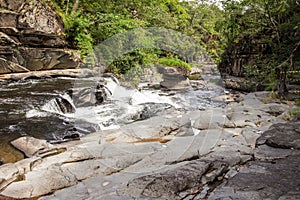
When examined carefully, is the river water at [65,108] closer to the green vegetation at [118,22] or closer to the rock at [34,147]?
the rock at [34,147]

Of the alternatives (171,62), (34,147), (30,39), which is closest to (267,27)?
(171,62)

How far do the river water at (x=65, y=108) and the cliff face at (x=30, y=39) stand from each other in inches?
44.2

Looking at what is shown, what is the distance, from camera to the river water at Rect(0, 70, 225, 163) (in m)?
5.27

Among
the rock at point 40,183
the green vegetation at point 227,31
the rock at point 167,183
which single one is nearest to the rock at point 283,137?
the green vegetation at point 227,31

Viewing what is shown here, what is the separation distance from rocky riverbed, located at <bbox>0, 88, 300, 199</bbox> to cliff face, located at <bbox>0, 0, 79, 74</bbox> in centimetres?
698

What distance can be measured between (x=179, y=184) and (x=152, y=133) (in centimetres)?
269

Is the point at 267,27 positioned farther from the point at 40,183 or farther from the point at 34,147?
the point at 40,183

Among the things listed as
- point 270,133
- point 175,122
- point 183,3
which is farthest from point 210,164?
point 183,3

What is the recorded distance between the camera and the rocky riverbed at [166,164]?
2385mm

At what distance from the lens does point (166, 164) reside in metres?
3.50

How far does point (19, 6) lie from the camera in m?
10.5

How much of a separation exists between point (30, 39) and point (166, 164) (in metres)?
9.52

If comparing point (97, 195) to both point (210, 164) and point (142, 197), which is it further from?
point (210, 164)

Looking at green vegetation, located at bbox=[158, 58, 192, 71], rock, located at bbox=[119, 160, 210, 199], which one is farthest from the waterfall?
green vegetation, located at bbox=[158, 58, 192, 71]
